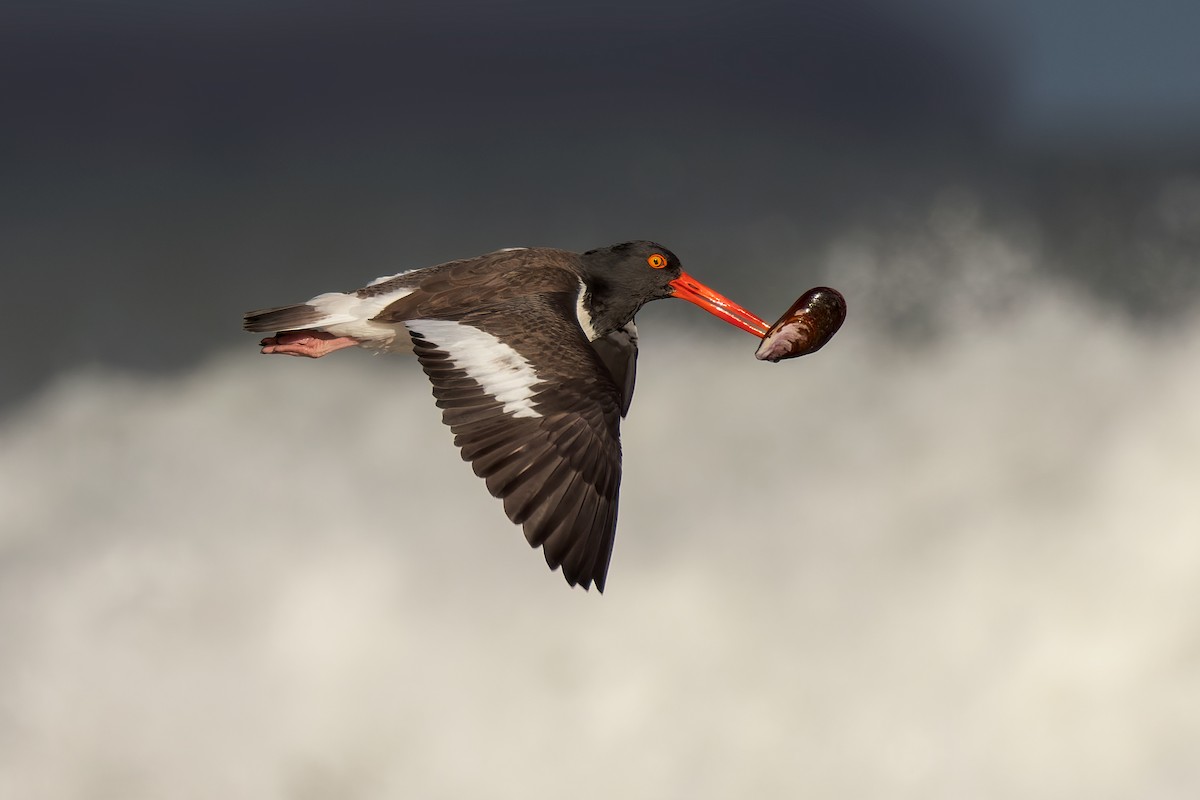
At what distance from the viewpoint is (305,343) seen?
1302 cm

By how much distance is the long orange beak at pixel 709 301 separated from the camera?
1352 cm

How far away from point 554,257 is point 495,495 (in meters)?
4.06

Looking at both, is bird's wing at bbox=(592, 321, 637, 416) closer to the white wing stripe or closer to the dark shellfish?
the dark shellfish

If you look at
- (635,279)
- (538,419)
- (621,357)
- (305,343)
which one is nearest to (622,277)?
(635,279)

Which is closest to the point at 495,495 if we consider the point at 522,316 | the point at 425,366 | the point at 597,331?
the point at 425,366

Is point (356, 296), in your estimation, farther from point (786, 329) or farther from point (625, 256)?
point (786, 329)

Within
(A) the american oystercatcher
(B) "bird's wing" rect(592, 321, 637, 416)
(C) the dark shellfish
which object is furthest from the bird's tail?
(C) the dark shellfish

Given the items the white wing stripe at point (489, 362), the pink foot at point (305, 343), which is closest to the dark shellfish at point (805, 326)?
the white wing stripe at point (489, 362)

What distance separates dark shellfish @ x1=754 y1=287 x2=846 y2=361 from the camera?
12.4 metres

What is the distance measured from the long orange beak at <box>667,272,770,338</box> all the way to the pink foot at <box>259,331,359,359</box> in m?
3.40

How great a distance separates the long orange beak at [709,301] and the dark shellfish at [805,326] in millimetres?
806

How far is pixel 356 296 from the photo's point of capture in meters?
12.7

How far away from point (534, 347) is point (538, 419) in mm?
963

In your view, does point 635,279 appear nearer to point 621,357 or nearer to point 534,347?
point 621,357
